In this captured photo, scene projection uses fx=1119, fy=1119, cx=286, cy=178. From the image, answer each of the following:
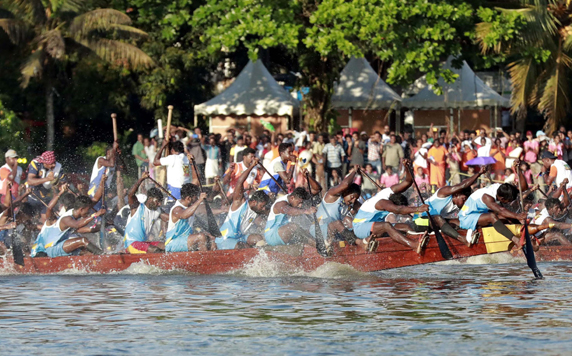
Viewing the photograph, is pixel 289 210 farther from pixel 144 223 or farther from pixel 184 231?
pixel 144 223

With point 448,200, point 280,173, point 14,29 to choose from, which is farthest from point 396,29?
point 448,200

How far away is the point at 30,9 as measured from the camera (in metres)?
28.2

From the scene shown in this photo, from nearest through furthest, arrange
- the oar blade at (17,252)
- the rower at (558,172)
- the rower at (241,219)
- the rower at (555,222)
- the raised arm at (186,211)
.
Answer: the raised arm at (186,211), the rower at (241,219), the oar blade at (17,252), the rower at (555,222), the rower at (558,172)

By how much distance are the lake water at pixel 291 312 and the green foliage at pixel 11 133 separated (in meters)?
9.45

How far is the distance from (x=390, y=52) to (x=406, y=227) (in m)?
10.5

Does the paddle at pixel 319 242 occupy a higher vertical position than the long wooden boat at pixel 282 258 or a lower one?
higher

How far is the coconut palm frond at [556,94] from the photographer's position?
2758 centimetres

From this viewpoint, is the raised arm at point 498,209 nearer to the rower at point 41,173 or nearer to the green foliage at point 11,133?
the rower at point 41,173

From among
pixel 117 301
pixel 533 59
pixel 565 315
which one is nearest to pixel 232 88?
pixel 533 59

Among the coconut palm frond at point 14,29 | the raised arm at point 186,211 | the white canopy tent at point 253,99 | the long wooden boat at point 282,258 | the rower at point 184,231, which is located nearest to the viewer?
the long wooden boat at point 282,258

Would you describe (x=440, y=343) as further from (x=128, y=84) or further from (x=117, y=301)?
A: (x=128, y=84)

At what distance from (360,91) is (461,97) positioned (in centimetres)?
277

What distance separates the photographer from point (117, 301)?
1299cm

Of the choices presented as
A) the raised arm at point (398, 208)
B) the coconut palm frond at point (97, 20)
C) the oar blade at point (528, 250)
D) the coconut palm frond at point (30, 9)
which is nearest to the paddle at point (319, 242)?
the raised arm at point (398, 208)
